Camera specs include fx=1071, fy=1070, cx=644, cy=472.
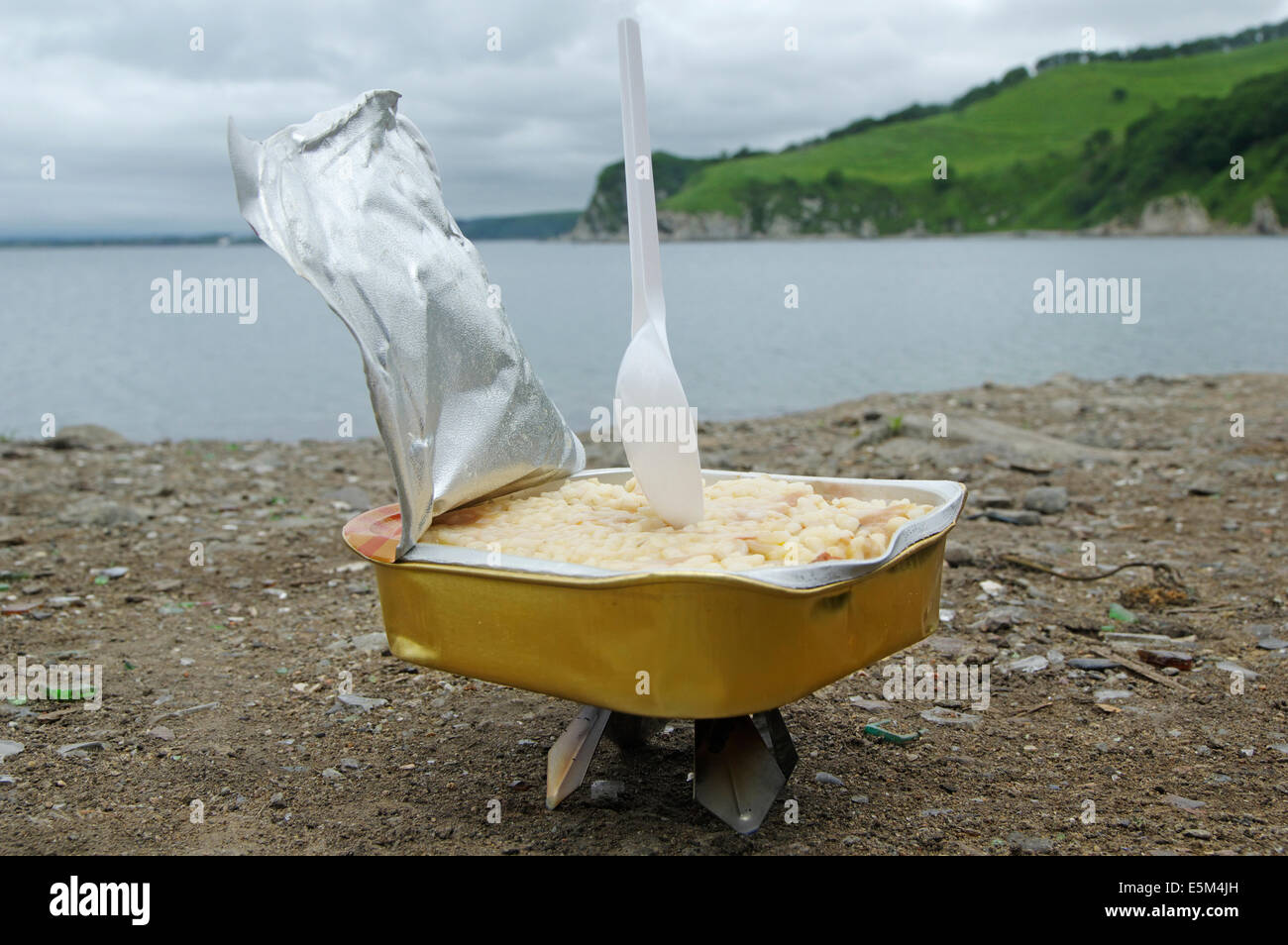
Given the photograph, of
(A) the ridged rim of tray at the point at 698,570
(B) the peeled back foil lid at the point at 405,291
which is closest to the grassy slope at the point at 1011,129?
(B) the peeled back foil lid at the point at 405,291

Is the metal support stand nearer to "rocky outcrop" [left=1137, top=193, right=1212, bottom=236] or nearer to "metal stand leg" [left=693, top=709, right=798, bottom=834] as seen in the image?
"metal stand leg" [left=693, top=709, right=798, bottom=834]

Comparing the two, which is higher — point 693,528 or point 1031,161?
point 1031,161

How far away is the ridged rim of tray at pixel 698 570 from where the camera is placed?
6.94ft

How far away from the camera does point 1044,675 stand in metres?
3.68

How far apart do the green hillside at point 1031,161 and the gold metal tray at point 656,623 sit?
63.6 m

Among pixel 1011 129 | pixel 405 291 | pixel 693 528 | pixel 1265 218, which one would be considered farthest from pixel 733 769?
pixel 1011 129

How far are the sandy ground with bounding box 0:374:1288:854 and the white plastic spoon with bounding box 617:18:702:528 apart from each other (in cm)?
85

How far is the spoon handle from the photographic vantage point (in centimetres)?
263

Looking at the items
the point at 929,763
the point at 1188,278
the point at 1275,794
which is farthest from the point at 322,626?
the point at 1188,278

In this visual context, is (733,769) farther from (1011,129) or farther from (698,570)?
(1011,129)

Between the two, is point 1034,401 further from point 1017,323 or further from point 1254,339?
point 1017,323

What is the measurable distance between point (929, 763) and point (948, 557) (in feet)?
6.29

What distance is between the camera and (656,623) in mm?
2137

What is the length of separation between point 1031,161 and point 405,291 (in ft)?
265
